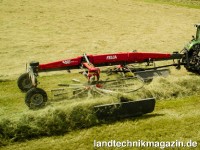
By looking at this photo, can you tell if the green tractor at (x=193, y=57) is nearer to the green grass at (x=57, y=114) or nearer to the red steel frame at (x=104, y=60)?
the red steel frame at (x=104, y=60)

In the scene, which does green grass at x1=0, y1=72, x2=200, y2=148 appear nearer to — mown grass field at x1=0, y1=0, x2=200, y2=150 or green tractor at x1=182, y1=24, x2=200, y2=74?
mown grass field at x1=0, y1=0, x2=200, y2=150

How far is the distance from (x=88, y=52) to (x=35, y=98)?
27.3ft

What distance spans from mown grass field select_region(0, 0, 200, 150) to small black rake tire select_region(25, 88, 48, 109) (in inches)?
12.4

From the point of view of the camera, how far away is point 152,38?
20391 mm

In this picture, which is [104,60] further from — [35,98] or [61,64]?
[35,98]

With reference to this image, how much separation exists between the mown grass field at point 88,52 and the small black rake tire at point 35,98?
0.31 metres

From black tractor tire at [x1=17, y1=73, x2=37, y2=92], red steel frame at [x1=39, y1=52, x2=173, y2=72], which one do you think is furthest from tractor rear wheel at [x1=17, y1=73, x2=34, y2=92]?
red steel frame at [x1=39, y1=52, x2=173, y2=72]

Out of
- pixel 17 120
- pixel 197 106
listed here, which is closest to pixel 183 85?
pixel 197 106

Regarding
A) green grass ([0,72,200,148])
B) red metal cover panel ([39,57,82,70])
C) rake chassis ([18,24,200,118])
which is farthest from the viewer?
red metal cover panel ([39,57,82,70])

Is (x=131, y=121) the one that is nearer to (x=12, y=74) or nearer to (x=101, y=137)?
(x=101, y=137)

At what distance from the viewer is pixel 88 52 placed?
16.9 m

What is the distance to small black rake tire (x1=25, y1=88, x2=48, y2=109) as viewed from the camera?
8758mm

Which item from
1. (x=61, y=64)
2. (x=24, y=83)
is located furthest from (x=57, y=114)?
(x=24, y=83)

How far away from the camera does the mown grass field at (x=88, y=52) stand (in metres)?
7.70
